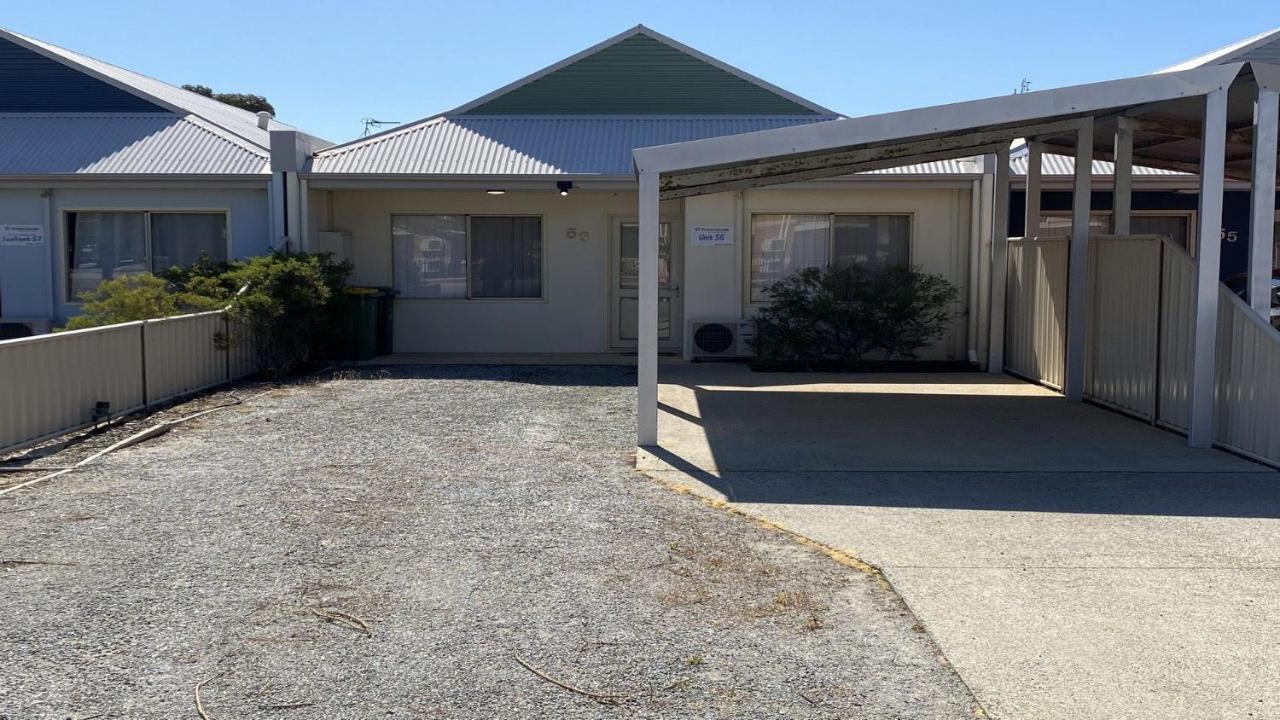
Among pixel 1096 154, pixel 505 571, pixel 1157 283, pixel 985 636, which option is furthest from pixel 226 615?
pixel 1096 154

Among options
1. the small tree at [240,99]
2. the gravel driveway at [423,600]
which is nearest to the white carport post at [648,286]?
the gravel driveway at [423,600]

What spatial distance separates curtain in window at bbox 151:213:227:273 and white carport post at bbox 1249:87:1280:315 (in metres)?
13.0

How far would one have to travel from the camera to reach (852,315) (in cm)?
1564

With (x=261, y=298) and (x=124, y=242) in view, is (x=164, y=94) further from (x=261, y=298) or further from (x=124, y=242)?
(x=261, y=298)

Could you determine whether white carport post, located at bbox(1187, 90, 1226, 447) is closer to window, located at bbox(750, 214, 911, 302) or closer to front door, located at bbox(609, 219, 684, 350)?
window, located at bbox(750, 214, 911, 302)

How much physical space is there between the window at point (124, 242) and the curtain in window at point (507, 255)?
A: 3513mm

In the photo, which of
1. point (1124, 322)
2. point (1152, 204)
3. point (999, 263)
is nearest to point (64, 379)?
point (1124, 322)

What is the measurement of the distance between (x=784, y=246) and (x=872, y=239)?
123 cm

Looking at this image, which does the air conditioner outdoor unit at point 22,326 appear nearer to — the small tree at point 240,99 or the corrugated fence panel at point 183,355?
the corrugated fence panel at point 183,355

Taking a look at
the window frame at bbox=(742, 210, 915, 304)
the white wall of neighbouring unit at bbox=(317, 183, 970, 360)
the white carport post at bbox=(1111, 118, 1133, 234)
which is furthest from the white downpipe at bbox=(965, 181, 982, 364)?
the white wall of neighbouring unit at bbox=(317, 183, 970, 360)

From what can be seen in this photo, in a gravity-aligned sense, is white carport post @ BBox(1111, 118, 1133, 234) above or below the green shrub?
above

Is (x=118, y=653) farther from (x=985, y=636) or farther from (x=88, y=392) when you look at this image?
(x=88, y=392)

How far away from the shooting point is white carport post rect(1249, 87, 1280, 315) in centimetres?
913

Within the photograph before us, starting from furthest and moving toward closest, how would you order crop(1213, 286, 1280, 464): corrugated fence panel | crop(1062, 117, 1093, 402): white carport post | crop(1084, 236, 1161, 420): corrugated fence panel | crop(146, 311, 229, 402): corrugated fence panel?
crop(1062, 117, 1093, 402): white carport post < crop(146, 311, 229, 402): corrugated fence panel < crop(1084, 236, 1161, 420): corrugated fence panel < crop(1213, 286, 1280, 464): corrugated fence panel
